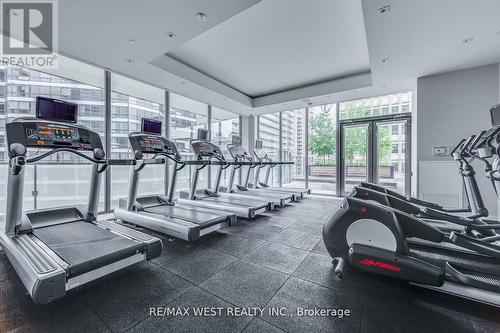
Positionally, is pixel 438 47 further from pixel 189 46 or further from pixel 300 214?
pixel 189 46

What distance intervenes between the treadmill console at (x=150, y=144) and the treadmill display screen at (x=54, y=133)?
1.00 m

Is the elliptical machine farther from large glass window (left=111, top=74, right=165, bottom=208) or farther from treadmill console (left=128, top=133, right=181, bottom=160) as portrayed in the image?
large glass window (left=111, top=74, right=165, bottom=208)

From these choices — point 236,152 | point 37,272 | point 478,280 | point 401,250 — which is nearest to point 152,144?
point 37,272

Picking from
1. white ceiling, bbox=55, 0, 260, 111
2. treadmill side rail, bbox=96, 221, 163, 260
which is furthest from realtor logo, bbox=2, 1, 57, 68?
treadmill side rail, bbox=96, 221, 163, 260

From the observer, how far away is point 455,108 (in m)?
4.43

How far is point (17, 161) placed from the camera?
91.0 inches

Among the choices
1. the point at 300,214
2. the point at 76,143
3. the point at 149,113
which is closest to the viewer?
the point at 76,143

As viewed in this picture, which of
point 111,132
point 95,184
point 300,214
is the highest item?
point 111,132

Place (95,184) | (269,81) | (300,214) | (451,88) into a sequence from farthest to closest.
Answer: (269,81)
(300,214)
(451,88)
(95,184)

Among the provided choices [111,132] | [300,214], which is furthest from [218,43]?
[300,214]

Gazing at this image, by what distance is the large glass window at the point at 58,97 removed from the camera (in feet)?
12.3

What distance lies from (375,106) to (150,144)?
20.3 feet

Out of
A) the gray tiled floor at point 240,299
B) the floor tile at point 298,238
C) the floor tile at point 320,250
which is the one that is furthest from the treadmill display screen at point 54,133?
the floor tile at point 320,250

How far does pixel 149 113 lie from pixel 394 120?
260 inches
